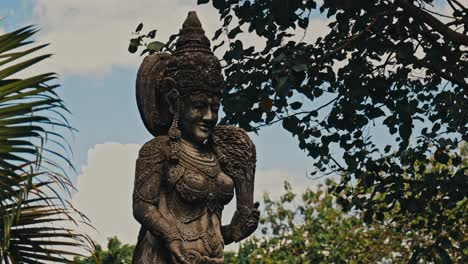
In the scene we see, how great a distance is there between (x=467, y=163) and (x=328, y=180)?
4554mm

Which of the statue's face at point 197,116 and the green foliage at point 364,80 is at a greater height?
the green foliage at point 364,80

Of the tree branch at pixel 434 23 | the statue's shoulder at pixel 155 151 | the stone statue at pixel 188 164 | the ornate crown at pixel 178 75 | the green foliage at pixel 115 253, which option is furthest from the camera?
the green foliage at pixel 115 253

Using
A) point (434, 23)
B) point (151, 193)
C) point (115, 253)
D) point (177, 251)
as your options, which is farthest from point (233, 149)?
point (115, 253)

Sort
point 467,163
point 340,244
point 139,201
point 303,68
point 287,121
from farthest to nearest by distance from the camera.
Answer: point 340,244 → point 467,163 → point 287,121 → point 303,68 → point 139,201

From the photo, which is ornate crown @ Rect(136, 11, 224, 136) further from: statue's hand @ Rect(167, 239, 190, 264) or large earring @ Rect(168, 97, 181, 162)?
statue's hand @ Rect(167, 239, 190, 264)

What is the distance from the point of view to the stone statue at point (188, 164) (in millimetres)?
11977

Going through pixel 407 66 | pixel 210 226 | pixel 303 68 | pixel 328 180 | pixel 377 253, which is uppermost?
pixel 328 180

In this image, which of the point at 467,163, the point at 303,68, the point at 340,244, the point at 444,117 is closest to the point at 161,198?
the point at 303,68

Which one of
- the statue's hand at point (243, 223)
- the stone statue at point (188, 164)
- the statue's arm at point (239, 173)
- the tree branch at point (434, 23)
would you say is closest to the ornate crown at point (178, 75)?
the stone statue at point (188, 164)

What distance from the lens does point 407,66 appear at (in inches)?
752

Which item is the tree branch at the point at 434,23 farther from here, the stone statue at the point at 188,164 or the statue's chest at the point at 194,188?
the statue's chest at the point at 194,188

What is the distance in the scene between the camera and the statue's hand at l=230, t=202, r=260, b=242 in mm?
12305

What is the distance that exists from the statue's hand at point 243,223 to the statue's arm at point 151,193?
2.08 feet

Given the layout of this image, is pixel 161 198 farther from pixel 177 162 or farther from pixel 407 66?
pixel 407 66
